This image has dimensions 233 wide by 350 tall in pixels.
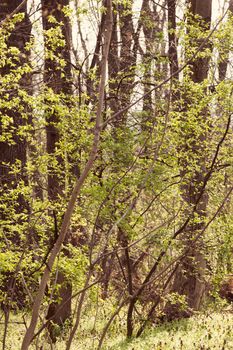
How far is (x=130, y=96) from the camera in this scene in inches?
419

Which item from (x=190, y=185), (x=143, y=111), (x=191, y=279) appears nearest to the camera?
(x=143, y=111)

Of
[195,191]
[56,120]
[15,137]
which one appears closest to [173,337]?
[195,191]

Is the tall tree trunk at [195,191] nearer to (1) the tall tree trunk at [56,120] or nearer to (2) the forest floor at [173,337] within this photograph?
(2) the forest floor at [173,337]

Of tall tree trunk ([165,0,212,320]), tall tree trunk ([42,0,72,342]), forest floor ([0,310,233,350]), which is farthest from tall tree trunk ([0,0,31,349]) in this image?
tall tree trunk ([165,0,212,320])

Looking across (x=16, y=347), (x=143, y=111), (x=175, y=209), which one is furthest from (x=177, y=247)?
(x=16, y=347)

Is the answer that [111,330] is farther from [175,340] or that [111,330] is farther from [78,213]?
[78,213]

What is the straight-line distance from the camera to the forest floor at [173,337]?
9.15 meters

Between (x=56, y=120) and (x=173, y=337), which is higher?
(x=56, y=120)

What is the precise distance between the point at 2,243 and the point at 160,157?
2.73m

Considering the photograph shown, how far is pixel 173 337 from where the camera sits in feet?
33.0

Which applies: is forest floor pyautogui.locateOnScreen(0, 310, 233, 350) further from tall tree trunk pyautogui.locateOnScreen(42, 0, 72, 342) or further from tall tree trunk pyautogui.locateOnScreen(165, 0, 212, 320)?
tall tree trunk pyautogui.locateOnScreen(42, 0, 72, 342)

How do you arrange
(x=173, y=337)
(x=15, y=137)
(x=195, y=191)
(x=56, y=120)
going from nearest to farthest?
(x=173, y=337)
(x=195, y=191)
(x=56, y=120)
(x=15, y=137)

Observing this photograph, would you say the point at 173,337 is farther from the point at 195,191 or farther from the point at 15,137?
the point at 15,137

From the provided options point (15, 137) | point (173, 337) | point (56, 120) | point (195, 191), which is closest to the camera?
point (173, 337)
